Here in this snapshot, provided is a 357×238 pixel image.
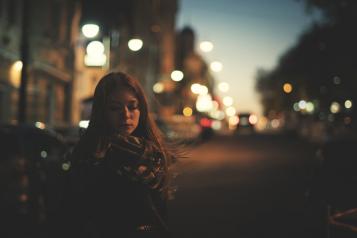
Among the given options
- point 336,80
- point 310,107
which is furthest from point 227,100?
point 336,80

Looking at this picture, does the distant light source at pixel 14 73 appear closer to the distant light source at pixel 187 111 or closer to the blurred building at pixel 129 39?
the blurred building at pixel 129 39

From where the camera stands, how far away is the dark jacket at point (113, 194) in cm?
291

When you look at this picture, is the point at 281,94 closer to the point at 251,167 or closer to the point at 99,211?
the point at 251,167

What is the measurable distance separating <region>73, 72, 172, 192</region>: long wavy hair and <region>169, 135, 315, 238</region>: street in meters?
0.64

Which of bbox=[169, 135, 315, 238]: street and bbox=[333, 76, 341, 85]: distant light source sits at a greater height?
bbox=[333, 76, 341, 85]: distant light source

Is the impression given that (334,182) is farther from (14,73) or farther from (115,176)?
(14,73)

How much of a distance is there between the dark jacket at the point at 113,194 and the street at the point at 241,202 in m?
0.93

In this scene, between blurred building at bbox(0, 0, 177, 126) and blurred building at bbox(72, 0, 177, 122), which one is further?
blurred building at bbox(72, 0, 177, 122)

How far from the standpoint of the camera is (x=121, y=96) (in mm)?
3086

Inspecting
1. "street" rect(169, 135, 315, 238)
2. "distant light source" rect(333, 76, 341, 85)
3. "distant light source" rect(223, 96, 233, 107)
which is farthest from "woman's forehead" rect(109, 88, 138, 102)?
"distant light source" rect(223, 96, 233, 107)

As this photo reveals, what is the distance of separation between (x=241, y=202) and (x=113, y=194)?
10.3 metres

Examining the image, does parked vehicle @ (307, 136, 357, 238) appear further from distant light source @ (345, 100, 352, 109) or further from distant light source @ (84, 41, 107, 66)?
distant light source @ (345, 100, 352, 109)

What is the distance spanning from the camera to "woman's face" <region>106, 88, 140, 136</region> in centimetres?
304

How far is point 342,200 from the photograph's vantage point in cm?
923
